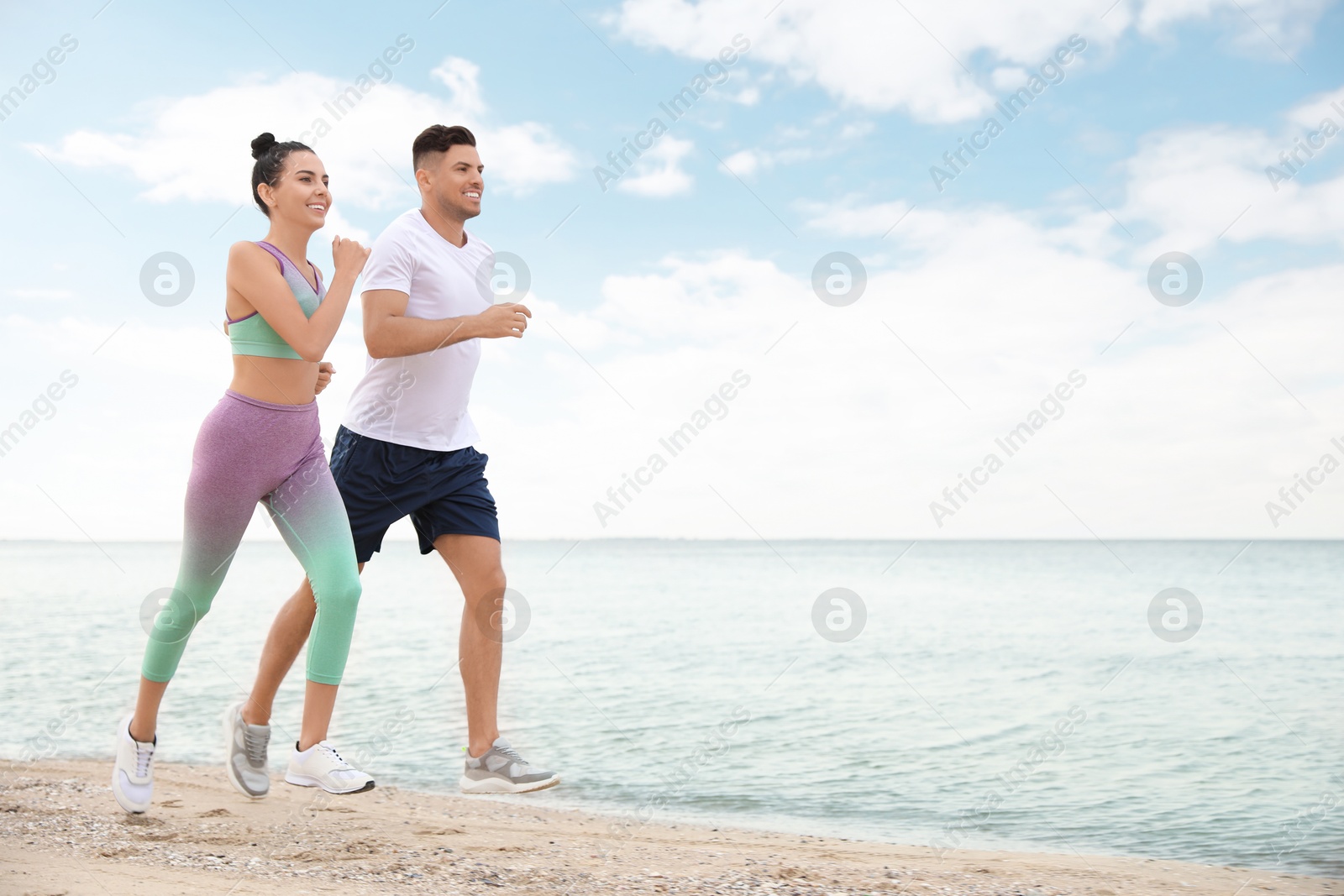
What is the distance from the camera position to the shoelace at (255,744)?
3375 mm

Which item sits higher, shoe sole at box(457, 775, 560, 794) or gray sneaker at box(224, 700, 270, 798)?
shoe sole at box(457, 775, 560, 794)

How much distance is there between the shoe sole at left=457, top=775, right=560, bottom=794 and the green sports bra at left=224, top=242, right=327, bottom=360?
1.55 m

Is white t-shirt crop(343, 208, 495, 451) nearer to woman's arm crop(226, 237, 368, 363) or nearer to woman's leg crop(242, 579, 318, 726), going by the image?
woman's arm crop(226, 237, 368, 363)

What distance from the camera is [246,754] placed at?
11.1 feet

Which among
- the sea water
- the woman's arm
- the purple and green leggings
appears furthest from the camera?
the sea water

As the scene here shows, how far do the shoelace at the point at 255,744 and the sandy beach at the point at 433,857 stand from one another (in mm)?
316

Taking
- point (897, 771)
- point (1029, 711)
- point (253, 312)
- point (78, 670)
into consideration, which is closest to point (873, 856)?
point (897, 771)

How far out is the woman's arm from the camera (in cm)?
291

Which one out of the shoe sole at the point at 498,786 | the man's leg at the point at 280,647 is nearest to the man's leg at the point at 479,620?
the shoe sole at the point at 498,786

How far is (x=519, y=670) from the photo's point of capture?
13.4 m

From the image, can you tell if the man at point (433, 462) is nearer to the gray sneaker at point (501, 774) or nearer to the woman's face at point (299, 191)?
the gray sneaker at point (501, 774)

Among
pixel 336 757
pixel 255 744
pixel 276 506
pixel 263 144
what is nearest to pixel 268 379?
pixel 276 506

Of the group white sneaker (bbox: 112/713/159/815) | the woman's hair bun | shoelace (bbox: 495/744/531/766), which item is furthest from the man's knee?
the woman's hair bun

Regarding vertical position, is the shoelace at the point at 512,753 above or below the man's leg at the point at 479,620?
below
